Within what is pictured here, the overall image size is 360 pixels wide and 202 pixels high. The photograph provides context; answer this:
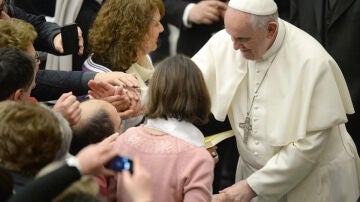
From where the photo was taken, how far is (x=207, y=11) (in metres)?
5.58

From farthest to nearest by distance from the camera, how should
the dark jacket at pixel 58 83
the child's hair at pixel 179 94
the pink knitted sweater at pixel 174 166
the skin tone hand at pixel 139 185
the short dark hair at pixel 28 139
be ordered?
the dark jacket at pixel 58 83 → the child's hair at pixel 179 94 → the pink knitted sweater at pixel 174 166 → the short dark hair at pixel 28 139 → the skin tone hand at pixel 139 185

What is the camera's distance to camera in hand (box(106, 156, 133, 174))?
2.55 metres

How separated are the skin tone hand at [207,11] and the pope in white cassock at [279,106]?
1406 millimetres

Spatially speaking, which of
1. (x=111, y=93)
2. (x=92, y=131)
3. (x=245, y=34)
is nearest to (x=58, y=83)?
(x=111, y=93)

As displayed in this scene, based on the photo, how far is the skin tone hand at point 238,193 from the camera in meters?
3.84

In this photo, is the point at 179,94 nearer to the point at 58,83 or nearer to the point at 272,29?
the point at 272,29

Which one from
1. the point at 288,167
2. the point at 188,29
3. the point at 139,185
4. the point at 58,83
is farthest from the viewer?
the point at 188,29

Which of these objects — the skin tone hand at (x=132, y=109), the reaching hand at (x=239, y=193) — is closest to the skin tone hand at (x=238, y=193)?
the reaching hand at (x=239, y=193)

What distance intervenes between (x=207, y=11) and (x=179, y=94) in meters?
2.54

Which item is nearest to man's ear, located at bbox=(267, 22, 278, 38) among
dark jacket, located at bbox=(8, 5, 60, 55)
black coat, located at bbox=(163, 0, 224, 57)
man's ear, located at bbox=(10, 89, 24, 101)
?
man's ear, located at bbox=(10, 89, 24, 101)

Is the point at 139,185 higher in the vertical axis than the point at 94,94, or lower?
higher

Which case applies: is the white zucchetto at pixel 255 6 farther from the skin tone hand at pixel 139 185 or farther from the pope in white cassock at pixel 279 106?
the skin tone hand at pixel 139 185

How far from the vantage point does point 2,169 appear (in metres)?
2.50

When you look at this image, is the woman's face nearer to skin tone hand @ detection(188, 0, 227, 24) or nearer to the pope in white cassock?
the pope in white cassock
